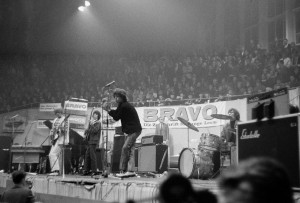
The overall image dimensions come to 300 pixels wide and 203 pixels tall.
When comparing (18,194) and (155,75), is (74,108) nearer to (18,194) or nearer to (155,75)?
(18,194)

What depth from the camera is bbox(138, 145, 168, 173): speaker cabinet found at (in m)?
9.63

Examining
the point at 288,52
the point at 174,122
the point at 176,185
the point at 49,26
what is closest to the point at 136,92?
the point at 174,122

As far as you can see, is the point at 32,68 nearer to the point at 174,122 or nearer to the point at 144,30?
the point at 144,30

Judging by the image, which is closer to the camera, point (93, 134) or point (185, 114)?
point (93, 134)

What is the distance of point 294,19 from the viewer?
21828 millimetres

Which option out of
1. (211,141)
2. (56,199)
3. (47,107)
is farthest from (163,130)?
(56,199)

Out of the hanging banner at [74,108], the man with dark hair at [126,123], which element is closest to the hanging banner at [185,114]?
the hanging banner at [74,108]

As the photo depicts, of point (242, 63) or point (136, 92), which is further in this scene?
point (136, 92)

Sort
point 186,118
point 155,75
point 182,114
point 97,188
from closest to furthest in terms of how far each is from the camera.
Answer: point 97,188, point 186,118, point 182,114, point 155,75

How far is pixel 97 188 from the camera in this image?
7.46 meters

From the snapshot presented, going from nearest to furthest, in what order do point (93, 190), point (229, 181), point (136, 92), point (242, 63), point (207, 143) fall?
point (229, 181) < point (93, 190) < point (207, 143) < point (242, 63) < point (136, 92)

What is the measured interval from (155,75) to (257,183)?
19.5 m

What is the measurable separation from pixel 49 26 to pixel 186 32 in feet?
27.1

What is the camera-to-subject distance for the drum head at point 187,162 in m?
8.60
